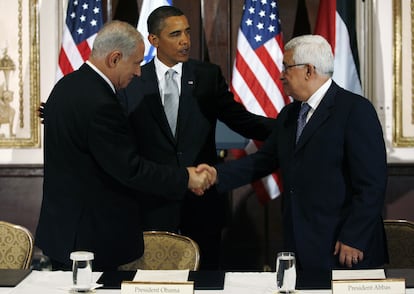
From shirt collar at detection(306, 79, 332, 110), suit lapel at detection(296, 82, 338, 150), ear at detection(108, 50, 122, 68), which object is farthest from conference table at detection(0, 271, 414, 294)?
ear at detection(108, 50, 122, 68)

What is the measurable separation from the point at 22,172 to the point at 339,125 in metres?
2.81

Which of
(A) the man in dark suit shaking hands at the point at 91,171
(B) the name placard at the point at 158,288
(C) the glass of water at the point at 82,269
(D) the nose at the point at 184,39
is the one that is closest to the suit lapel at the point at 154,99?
(D) the nose at the point at 184,39

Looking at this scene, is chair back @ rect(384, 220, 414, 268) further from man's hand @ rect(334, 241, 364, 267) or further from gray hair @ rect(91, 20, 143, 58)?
gray hair @ rect(91, 20, 143, 58)

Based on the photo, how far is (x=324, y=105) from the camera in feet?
10.6

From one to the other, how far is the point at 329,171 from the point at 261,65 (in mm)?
1872

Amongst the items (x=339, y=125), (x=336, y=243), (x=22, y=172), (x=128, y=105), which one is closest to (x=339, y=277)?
(x=336, y=243)

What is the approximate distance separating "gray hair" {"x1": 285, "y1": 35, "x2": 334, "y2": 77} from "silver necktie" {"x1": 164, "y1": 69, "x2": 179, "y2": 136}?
3.23 feet

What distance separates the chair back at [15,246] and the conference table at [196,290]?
0.48 meters

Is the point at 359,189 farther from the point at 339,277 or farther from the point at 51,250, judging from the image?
the point at 51,250

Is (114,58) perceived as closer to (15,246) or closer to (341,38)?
(15,246)

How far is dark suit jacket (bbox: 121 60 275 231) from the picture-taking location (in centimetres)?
399

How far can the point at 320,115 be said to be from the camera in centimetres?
321

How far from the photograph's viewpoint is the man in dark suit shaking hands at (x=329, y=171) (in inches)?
122

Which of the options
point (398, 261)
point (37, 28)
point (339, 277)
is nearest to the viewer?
point (339, 277)
